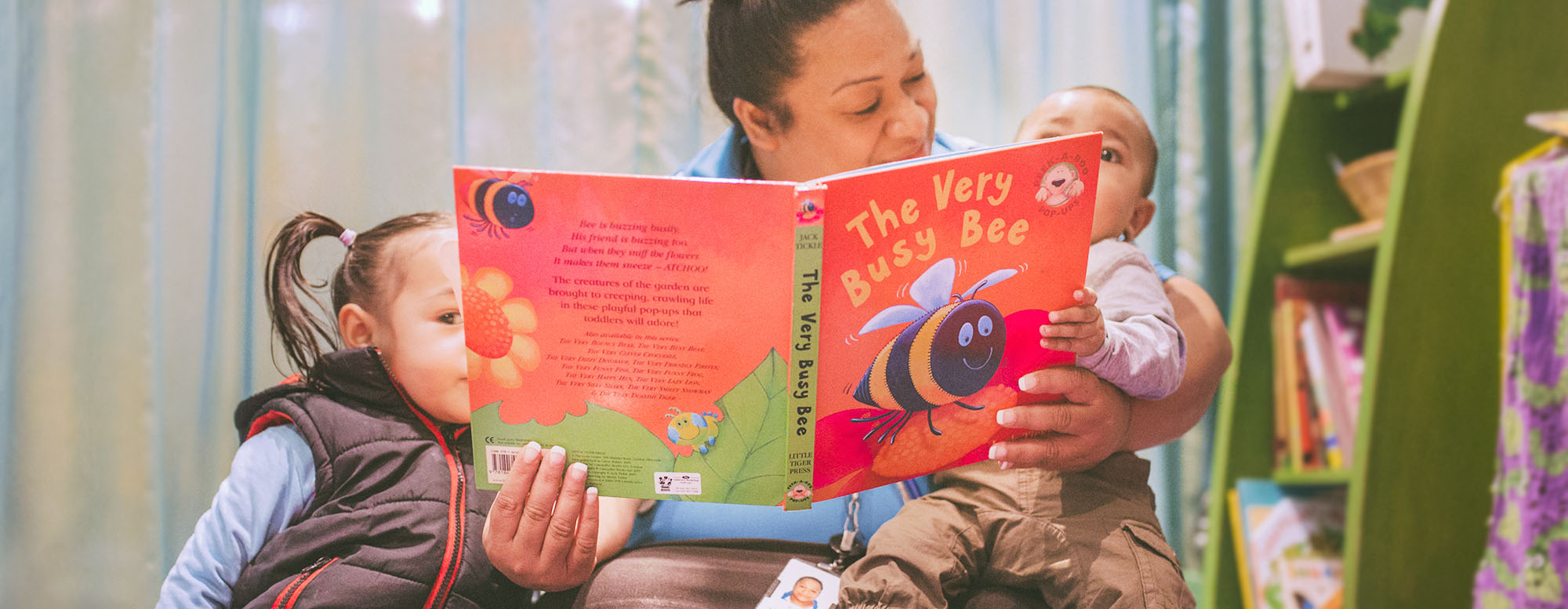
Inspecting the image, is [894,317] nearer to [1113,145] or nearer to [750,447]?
[750,447]

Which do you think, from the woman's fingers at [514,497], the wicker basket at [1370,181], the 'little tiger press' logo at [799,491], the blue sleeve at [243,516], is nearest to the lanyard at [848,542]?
the 'little tiger press' logo at [799,491]

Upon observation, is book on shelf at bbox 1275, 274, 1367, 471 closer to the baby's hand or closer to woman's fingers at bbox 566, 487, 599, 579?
the baby's hand

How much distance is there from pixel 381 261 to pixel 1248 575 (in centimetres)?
135

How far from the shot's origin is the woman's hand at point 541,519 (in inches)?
31.1

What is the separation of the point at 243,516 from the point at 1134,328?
92cm

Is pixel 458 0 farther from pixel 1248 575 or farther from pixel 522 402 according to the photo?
pixel 1248 575

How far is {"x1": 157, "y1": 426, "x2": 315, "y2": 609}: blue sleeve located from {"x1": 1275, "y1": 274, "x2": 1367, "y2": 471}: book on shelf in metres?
1.42

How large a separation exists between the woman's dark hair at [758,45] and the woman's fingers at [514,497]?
50 cm

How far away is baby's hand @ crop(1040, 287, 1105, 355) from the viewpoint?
797mm

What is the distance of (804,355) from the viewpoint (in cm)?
77

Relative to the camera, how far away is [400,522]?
884 mm

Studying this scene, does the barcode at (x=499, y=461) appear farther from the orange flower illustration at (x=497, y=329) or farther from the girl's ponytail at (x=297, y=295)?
the girl's ponytail at (x=297, y=295)

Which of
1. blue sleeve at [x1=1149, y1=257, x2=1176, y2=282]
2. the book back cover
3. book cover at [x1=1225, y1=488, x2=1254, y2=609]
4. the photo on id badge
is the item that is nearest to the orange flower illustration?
the book back cover

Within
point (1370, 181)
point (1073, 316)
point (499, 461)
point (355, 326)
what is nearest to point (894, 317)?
point (1073, 316)
